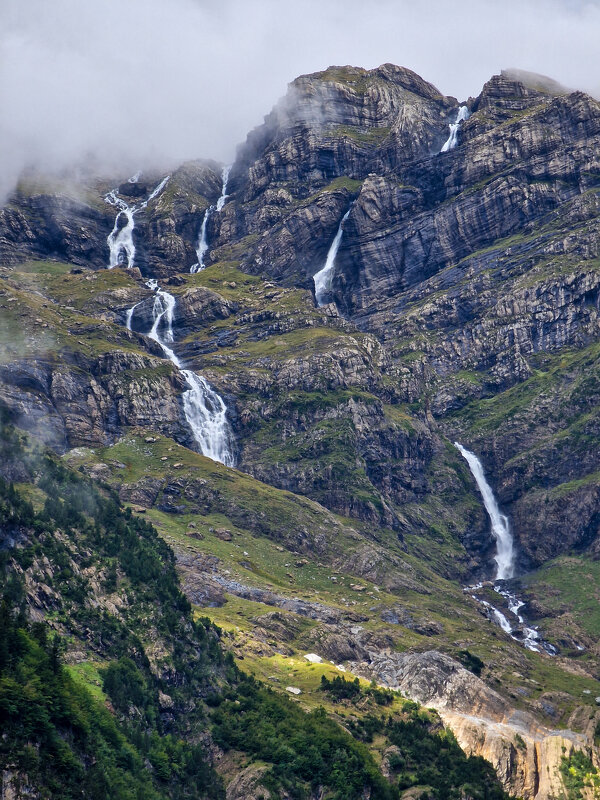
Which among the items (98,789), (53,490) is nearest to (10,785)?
(98,789)

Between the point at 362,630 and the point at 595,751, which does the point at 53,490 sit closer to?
the point at 362,630

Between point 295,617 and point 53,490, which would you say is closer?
point 53,490

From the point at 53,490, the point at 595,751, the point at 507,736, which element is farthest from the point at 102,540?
the point at 595,751

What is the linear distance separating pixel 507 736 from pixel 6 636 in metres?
80.0

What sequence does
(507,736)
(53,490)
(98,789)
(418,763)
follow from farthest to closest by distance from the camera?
1. (53,490)
2. (507,736)
3. (418,763)
4. (98,789)

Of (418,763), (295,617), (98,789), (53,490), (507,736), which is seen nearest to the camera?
(98,789)

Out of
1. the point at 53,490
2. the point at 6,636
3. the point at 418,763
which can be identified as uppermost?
the point at 53,490

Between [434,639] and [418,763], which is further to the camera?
[434,639]

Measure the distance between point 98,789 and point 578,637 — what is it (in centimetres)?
12964

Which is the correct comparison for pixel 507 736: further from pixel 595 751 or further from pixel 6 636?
pixel 6 636

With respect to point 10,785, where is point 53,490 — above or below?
above

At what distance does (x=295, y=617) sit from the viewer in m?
174

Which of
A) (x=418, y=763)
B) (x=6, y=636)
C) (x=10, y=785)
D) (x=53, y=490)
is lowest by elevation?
(x=418, y=763)

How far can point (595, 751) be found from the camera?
137 metres
